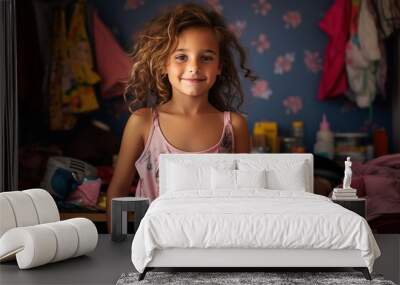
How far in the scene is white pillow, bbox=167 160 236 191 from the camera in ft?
17.8

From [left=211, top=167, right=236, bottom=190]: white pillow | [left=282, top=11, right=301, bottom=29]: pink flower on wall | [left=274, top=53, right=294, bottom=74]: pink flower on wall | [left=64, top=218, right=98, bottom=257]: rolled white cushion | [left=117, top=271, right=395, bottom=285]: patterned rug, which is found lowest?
[left=117, top=271, right=395, bottom=285]: patterned rug

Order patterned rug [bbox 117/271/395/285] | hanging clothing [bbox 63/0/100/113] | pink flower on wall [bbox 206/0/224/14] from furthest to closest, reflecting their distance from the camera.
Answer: pink flower on wall [bbox 206/0/224/14], hanging clothing [bbox 63/0/100/113], patterned rug [bbox 117/271/395/285]

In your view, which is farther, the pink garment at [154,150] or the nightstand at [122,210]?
the pink garment at [154,150]

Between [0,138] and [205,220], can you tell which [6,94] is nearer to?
[0,138]

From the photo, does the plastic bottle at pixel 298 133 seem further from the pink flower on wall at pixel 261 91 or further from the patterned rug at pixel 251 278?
the patterned rug at pixel 251 278

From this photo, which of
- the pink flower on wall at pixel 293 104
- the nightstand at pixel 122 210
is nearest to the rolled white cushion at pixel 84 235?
the nightstand at pixel 122 210

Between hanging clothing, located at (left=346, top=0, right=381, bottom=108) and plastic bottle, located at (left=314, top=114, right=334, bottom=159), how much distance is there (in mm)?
366

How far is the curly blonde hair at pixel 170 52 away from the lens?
5914 millimetres

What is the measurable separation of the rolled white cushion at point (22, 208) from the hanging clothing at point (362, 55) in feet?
11.0

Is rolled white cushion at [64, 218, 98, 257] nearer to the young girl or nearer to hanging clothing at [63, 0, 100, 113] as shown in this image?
the young girl

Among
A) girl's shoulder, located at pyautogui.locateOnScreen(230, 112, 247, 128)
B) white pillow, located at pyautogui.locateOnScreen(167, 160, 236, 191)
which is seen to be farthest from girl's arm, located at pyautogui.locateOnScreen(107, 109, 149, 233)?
girl's shoulder, located at pyautogui.locateOnScreen(230, 112, 247, 128)

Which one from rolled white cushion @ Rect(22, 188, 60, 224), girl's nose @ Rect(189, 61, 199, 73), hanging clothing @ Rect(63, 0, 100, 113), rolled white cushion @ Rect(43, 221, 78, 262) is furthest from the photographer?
hanging clothing @ Rect(63, 0, 100, 113)

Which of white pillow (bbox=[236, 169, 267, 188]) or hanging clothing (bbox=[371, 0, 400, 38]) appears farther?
hanging clothing (bbox=[371, 0, 400, 38])

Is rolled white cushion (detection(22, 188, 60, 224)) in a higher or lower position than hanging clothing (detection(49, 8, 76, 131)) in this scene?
lower
